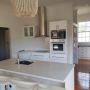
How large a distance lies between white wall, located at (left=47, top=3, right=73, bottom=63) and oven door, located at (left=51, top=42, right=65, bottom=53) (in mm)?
518

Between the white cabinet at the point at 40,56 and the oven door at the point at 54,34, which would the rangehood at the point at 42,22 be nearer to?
the oven door at the point at 54,34

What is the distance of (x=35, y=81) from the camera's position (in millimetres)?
1903

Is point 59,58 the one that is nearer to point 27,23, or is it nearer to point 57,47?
point 57,47

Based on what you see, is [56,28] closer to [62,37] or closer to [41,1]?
[62,37]

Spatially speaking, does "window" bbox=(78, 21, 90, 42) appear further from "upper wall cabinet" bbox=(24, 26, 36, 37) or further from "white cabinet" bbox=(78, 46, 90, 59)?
"upper wall cabinet" bbox=(24, 26, 36, 37)

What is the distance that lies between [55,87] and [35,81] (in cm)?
32

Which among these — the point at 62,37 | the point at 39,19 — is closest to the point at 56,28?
the point at 62,37

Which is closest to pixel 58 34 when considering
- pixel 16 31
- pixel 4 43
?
pixel 16 31

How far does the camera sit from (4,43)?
554 cm

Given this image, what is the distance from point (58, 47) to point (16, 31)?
232 centimetres

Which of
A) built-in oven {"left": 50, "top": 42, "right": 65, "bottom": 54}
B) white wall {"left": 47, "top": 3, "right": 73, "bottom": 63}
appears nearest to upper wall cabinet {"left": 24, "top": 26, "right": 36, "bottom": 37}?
white wall {"left": 47, "top": 3, "right": 73, "bottom": 63}

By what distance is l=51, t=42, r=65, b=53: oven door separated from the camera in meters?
4.41

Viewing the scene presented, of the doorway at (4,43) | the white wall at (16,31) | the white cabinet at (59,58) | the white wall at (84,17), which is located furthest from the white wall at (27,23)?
the white wall at (84,17)

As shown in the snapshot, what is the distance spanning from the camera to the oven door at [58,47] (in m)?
4.41
